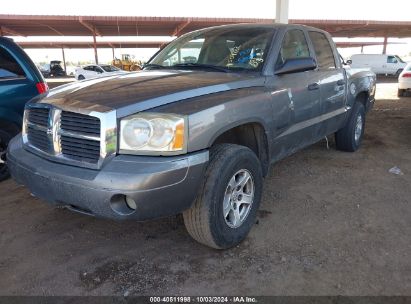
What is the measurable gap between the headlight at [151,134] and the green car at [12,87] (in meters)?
2.61

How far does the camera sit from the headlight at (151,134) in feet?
7.86

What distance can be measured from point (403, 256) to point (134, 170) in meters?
2.18

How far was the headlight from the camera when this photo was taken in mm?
2395

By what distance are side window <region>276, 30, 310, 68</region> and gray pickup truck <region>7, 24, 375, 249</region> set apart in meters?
0.02

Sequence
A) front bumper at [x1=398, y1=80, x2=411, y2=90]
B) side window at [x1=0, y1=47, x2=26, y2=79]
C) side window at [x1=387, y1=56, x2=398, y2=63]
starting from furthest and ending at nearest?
side window at [x1=387, y1=56, x2=398, y2=63] < front bumper at [x1=398, y1=80, x2=411, y2=90] < side window at [x1=0, y1=47, x2=26, y2=79]

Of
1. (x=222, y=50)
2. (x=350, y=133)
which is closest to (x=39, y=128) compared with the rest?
(x=222, y=50)

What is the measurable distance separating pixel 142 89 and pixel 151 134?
49 centimetres

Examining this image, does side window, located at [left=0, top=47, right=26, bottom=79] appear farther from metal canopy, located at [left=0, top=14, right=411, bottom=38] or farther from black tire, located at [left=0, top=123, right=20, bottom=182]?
metal canopy, located at [left=0, top=14, right=411, bottom=38]

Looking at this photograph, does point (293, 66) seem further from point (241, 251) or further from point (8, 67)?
point (8, 67)

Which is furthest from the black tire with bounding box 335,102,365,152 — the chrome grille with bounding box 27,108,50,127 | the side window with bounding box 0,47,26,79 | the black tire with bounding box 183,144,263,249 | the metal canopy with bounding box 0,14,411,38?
the metal canopy with bounding box 0,14,411,38

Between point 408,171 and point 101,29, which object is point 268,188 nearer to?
point 408,171

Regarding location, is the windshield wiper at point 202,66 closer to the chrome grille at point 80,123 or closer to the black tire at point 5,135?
the chrome grille at point 80,123

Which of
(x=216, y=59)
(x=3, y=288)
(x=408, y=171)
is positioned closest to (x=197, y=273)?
(x=3, y=288)

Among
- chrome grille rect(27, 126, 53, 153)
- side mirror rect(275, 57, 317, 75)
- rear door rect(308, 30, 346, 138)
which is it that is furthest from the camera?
rear door rect(308, 30, 346, 138)
